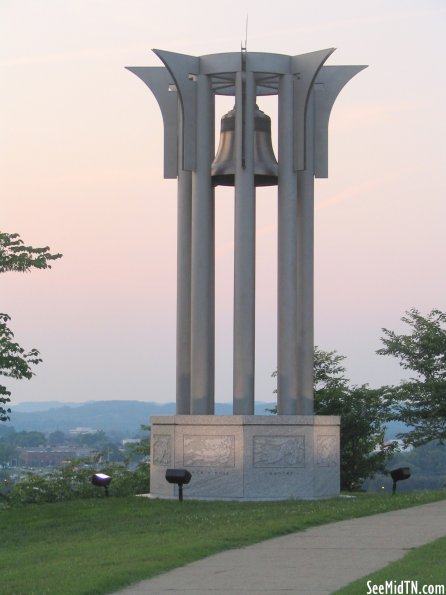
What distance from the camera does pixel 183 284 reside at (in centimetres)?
2741

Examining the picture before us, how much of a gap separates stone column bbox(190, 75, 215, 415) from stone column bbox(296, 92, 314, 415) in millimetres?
2047

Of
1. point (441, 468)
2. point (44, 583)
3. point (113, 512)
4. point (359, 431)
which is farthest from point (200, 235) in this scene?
point (441, 468)

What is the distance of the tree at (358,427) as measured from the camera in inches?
1395

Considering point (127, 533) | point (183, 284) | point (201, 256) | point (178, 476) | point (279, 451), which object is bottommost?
point (127, 533)

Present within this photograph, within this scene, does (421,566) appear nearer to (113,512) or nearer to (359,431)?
(113,512)

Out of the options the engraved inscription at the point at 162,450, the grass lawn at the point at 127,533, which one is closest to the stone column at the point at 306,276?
the grass lawn at the point at 127,533

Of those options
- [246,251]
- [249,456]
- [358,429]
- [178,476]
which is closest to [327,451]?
[249,456]

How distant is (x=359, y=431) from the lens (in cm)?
3538

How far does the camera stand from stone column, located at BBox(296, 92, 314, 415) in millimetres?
26859

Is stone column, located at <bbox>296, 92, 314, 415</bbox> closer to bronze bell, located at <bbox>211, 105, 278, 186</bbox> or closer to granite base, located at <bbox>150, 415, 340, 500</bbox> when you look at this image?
bronze bell, located at <bbox>211, 105, 278, 186</bbox>

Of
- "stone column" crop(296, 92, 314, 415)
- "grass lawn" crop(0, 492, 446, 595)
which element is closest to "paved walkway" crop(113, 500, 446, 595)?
"grass lawn" crop(0, 492, 446, 595)

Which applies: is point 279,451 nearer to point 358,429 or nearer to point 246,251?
point 246,251

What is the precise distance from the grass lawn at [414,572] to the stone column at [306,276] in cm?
1187

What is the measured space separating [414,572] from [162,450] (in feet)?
43.0
